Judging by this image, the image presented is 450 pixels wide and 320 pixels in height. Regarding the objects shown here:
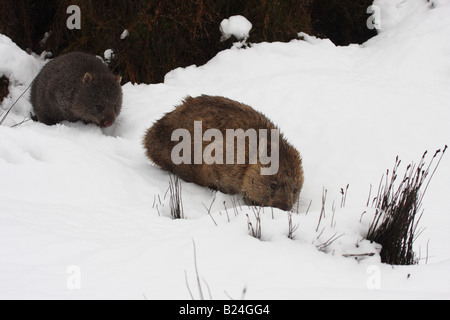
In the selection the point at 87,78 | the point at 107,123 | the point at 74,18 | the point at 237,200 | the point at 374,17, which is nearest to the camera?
the point at 237,200

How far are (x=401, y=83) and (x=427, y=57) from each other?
1057mm

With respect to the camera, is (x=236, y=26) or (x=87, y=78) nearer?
(x=87, y=78)

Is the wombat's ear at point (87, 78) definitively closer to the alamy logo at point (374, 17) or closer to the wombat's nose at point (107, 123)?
the wombat's nose at point (107, 123)

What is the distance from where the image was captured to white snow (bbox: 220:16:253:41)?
333 inches

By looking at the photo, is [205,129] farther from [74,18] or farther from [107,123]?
[74,18]

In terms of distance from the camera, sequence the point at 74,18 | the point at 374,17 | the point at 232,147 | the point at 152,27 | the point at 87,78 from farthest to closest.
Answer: the point at 374,17 < the point at 74,18 < the point at 152,27 < the point at 87,78 < the point at 232,147

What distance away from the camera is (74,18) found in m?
8.77

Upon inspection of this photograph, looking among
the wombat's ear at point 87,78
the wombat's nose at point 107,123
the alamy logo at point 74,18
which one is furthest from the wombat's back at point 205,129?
the alamy logo at point 74,18

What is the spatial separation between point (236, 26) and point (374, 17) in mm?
3133

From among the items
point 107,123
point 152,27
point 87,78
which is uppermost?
point 152,27

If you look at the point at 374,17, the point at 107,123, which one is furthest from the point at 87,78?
the point at 374,17

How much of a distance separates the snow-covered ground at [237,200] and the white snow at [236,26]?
33 centimetres

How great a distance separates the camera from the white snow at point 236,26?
8453 mm

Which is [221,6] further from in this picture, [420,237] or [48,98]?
[420,237]
